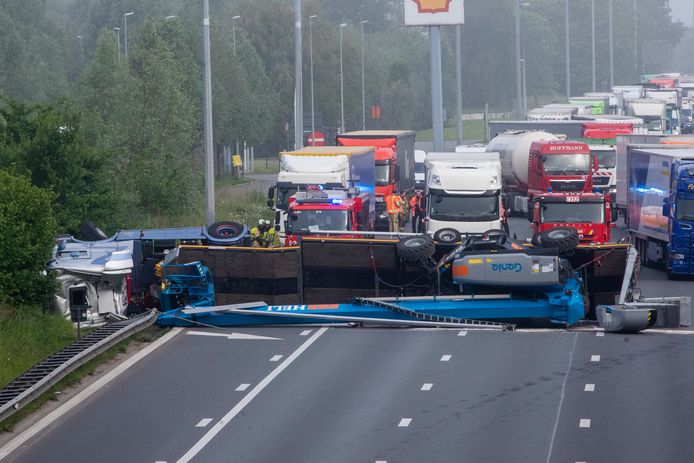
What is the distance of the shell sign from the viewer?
71312 millimetres

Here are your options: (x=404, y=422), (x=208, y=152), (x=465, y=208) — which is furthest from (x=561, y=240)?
(x=208, y=152)

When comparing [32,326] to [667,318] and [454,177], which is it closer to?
[667,318]

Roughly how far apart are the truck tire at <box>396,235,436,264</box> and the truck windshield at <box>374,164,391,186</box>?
2426 cm

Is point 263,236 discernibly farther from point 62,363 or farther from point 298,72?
point 298,72

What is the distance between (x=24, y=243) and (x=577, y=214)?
18.7 meters

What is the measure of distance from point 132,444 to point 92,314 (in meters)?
8.70

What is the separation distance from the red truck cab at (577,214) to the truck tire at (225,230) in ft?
36.4

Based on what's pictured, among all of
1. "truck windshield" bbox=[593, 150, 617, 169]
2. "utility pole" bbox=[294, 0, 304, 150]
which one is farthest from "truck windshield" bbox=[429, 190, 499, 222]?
"truck windshield" bbox=[593, 150, 617, 169]

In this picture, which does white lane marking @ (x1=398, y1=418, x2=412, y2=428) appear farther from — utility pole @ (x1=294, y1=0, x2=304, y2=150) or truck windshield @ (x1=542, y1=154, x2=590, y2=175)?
utility pole @ (x1=294, y1=0, x2=304, y2=150)

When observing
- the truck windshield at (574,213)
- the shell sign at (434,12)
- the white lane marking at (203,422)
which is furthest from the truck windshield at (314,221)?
the shell sign at (434,12)

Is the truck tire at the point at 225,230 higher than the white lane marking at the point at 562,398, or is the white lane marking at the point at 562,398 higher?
the truck tire at the point at 225,230

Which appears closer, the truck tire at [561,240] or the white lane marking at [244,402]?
the white lane marking at [244,402]

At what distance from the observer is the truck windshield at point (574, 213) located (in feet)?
129

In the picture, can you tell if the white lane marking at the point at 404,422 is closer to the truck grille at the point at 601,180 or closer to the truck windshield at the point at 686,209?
the truck windshield at the point at 686,209
